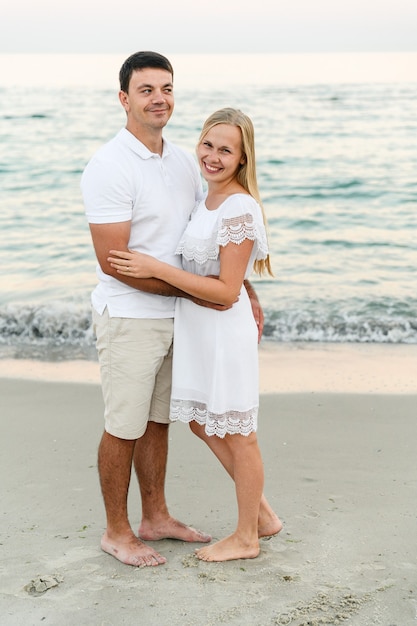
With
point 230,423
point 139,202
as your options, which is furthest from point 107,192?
point 230,423

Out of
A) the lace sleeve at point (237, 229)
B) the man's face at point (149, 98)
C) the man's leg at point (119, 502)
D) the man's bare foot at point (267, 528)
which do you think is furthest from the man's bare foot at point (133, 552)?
the man's face at point (149, 98)

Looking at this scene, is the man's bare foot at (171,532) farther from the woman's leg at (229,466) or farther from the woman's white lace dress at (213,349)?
the woman's white lace dress at (213,349)

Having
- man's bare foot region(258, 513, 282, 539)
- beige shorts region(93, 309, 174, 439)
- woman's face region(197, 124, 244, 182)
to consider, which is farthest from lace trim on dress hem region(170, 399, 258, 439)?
woman's face region(197, 124, 244, 182)

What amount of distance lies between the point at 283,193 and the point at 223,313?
1118 centimetres

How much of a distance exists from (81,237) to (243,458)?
8593 millimetres

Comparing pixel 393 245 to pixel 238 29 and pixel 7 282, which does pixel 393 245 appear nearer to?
pixel 7 282

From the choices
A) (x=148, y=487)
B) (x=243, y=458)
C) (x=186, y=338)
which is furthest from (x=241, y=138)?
(x=148, y=487)

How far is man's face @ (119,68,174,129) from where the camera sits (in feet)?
10.4

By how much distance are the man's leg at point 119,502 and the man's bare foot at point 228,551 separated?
0.17 m

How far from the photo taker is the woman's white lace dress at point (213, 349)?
3105mm

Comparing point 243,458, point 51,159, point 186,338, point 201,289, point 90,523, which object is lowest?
point 90,523

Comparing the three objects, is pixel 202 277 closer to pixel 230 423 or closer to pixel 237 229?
pixel 237 229

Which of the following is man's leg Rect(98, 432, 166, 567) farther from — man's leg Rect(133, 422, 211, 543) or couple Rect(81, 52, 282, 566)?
man's leg Rect(133, 422, 211, 543)

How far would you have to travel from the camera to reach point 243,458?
3258 millimetres
